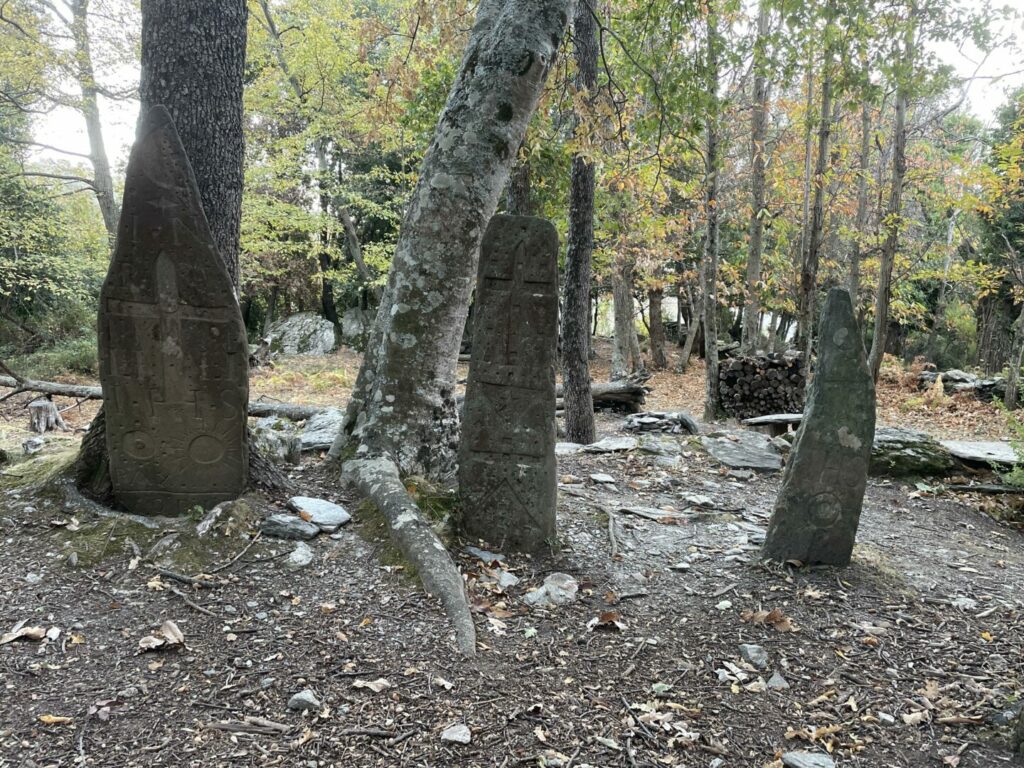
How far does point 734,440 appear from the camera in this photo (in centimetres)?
802

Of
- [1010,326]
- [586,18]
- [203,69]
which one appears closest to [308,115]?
[586,18]

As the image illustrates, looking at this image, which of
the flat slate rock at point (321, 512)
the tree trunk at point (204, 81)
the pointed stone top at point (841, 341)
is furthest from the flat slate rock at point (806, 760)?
the tree trunk at point (204, 81)

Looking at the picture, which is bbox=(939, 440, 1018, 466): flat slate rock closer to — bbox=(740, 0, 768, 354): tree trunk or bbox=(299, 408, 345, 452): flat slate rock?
bbox=(740, 0, 768, 354): tree trunk

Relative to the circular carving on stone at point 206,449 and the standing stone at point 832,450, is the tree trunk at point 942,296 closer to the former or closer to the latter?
the standing stone at point 832,450

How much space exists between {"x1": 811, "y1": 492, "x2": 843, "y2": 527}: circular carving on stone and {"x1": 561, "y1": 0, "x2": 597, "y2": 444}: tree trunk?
181 inches

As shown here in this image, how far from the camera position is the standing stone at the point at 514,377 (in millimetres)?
3979

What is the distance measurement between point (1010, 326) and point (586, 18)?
54.9 feet

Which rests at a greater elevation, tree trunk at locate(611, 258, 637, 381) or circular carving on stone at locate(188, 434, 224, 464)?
tree trunk at locate(611, 258, 637, 381)

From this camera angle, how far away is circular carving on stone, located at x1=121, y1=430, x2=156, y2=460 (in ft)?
12.3

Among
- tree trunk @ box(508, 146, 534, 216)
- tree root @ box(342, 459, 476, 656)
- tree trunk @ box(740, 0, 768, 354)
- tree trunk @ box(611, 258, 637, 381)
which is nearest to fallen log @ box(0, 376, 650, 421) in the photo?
tree trunk @ box(508, 146, 534, 216)

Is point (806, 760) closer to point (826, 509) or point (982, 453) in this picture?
point (826, 509)

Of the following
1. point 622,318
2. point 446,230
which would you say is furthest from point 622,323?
point 446,230

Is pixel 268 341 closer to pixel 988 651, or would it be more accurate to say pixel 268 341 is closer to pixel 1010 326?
pixel 988 651

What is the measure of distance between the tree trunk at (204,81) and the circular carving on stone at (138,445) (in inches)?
47.1
